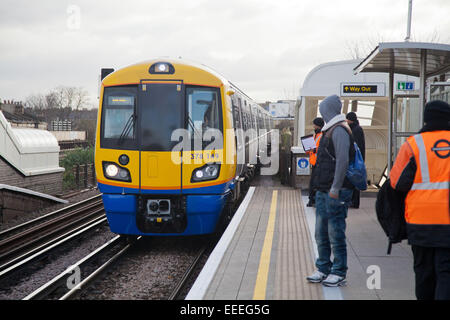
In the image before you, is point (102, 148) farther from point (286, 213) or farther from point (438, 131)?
point (438, 131)

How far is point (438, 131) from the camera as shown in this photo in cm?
370

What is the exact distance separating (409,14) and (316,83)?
194 inches

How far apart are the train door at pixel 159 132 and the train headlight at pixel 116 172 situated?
251mm

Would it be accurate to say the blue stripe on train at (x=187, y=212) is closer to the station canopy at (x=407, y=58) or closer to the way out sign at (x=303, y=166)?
the station canopy at (x=407, y=58)

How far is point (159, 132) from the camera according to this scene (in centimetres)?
795

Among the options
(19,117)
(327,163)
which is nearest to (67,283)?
(327,163)

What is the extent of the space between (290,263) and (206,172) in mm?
2510

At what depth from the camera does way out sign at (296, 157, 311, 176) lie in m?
12.6

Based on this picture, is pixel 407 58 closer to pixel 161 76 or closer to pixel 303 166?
pixel 161 76

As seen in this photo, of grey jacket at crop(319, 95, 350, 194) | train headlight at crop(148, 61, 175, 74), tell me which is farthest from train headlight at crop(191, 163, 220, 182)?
grey jacket at crop(319, 95, 350, 194)

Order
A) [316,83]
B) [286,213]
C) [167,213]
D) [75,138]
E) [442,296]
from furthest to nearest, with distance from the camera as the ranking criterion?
[75,138] < [316,83] < [286,213] < [167,213] < [442,296]

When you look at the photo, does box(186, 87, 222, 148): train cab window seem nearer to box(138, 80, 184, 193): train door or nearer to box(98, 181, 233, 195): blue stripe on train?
box(138, 80, 184, 193): train door

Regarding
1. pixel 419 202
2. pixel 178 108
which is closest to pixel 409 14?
pixel 178 108
